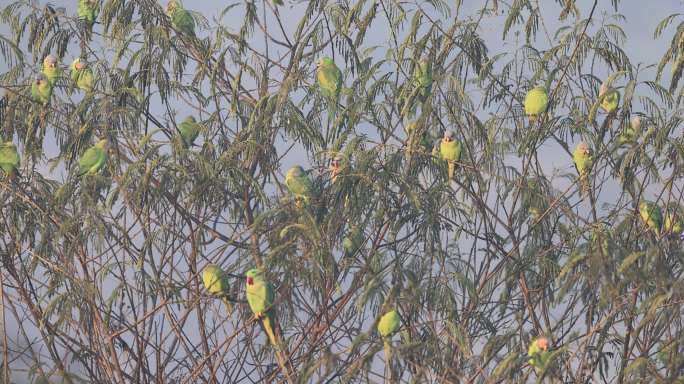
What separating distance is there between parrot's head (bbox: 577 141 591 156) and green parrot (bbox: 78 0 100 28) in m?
2.68

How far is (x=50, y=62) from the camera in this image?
20.0 ft

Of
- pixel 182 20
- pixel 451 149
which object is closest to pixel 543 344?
pixel 451 149

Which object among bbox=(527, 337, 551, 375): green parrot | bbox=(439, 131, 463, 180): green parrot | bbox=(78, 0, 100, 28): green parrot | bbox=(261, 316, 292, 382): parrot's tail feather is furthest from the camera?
bbox=(78, 0, 100, 28): green parrot

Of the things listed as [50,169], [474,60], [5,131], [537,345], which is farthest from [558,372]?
[5,131]

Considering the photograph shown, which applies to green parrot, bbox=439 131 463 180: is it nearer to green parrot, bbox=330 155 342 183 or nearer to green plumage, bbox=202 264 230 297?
green parrot, bbox=330 155 342 183

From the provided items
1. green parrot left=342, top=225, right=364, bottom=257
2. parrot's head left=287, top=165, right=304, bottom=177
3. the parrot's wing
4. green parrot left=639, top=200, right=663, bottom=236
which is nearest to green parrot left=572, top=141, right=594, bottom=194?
green parrot left=639, top=200, right=663, bottom=236

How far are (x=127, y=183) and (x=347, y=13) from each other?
152cm

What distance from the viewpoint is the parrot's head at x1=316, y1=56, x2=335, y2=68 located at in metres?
5.55

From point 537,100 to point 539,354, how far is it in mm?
1514

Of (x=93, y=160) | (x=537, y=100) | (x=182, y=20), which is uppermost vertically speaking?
(x=182, y=20)

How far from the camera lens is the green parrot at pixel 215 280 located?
4957 millimetres

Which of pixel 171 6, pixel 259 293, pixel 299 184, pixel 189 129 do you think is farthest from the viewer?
pixel 171 6

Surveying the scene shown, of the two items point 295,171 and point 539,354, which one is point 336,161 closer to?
point 295,171

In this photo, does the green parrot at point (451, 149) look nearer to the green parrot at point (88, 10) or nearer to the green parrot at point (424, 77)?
the green parrot at point (424, 77)
